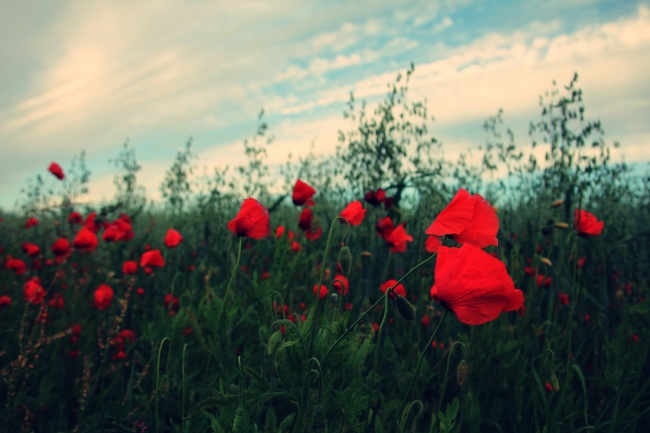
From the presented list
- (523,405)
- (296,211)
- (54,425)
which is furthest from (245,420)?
(296,211)

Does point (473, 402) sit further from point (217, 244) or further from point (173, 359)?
point (217, 244)

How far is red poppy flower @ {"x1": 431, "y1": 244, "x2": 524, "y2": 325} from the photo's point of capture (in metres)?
1.00

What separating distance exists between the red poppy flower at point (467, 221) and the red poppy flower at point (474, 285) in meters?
0.08

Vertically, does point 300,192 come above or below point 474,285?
above

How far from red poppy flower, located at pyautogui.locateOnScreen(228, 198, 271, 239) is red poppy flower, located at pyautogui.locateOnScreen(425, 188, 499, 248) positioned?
21.7 inches

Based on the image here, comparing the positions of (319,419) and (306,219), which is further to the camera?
(306,219)

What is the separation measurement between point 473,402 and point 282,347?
0.90 meters

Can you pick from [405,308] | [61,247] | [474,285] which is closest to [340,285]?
[405,308]

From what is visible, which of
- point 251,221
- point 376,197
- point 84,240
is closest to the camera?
point 251,221

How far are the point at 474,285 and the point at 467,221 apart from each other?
0.51ft

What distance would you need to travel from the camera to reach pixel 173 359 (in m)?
2.09

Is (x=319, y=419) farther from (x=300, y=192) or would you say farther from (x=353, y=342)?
(x=300, y=192)

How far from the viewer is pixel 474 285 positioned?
40.1 inches

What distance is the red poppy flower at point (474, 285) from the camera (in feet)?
3.29
